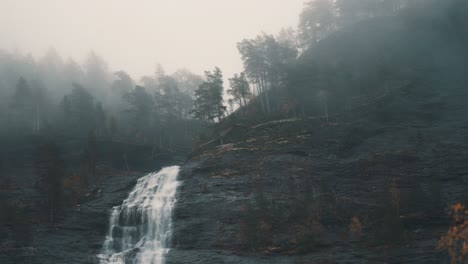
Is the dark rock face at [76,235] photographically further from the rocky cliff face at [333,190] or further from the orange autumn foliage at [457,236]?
the orange autumn foliage at [457,236]

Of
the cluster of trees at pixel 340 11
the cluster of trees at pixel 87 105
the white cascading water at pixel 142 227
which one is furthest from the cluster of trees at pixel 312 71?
the white cascading water at pixel 142 227

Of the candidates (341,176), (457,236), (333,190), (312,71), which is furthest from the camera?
(312,71)

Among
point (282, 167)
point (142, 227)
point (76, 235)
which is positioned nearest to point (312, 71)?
point (282, 167)

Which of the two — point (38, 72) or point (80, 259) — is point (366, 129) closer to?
point (80, 259)

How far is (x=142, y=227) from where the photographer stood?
53750 mm

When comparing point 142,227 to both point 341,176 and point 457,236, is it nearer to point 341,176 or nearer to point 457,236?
point 341,176

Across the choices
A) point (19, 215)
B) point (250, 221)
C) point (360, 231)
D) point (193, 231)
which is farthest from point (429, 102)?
point (19, 215)

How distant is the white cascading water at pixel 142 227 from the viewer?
48.4 meters

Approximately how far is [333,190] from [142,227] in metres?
25.1

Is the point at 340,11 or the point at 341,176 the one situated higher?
the point at 340,11

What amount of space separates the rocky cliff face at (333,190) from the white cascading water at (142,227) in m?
1.77

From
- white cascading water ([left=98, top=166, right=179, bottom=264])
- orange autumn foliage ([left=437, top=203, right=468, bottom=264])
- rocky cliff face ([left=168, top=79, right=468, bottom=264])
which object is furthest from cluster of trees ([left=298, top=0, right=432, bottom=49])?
orange autumn foliage ([left=437, top=203, right=468, bottom=264])

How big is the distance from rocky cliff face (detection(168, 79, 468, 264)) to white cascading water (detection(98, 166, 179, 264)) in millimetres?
1771

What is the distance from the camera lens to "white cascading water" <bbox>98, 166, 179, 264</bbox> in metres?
48.4
